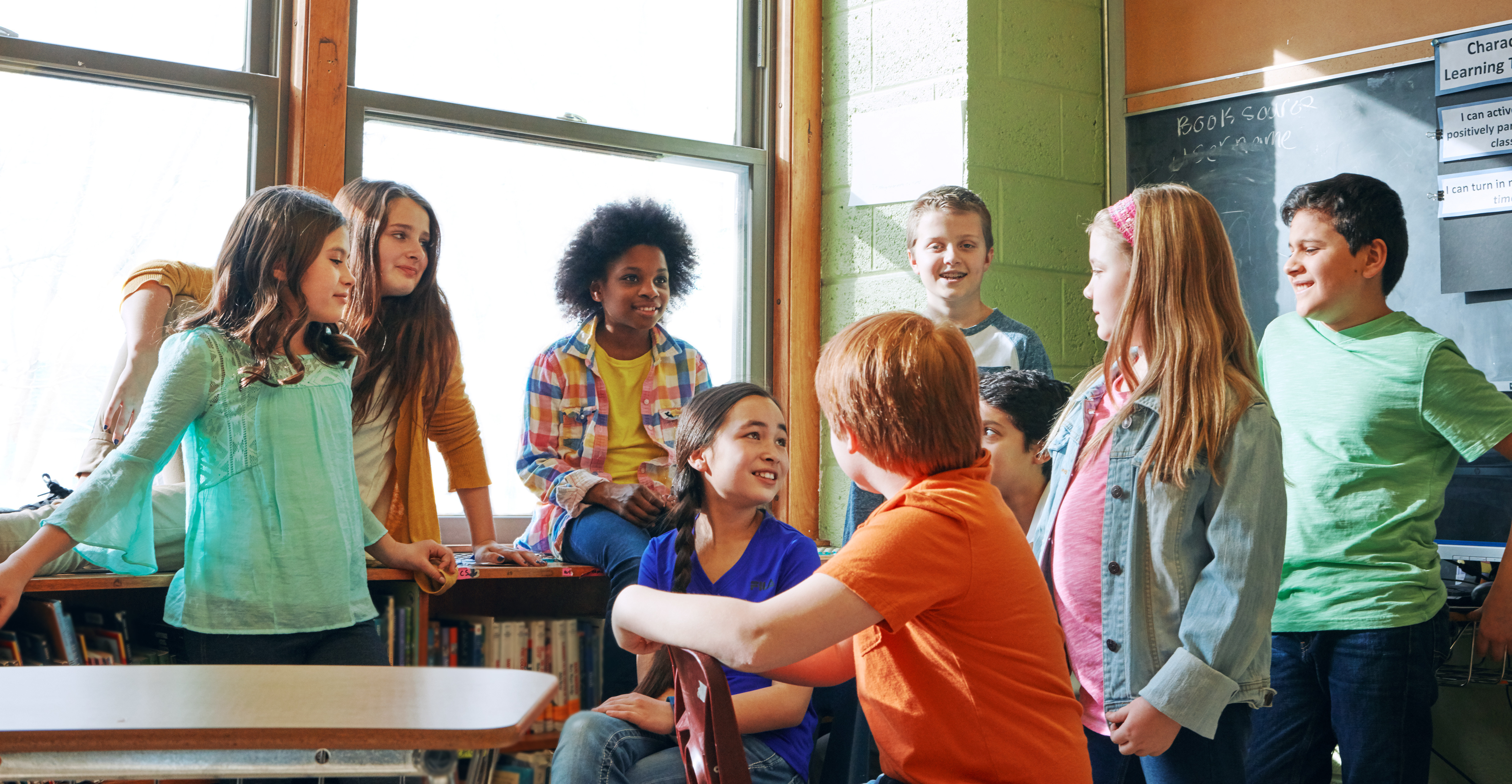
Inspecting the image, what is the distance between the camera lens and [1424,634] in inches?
78.1

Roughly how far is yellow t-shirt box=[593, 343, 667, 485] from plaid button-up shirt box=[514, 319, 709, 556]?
13 mm

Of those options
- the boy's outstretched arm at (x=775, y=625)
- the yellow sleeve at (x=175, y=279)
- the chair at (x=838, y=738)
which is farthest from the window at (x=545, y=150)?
the boy's outstretched arm at (x=775, y=625)

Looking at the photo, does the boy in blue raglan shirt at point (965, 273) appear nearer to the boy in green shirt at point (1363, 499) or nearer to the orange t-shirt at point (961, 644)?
the boy in green shirt at point (1363, 499)

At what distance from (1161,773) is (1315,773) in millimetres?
742

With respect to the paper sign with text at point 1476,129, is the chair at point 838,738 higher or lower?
lower

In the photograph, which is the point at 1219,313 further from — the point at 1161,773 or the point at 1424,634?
the point at 1424,634

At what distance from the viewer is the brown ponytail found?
201cm

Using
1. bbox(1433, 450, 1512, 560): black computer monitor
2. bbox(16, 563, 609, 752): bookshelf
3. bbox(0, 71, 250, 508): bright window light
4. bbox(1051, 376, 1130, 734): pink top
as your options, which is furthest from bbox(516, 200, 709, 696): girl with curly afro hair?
bbox(1433, 450, 1512, 560): black computer monitor

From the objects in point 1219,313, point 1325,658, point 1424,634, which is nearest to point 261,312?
point 1219,313

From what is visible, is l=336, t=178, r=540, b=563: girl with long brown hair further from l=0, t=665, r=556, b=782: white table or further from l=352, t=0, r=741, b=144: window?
l=0, t=665, r=556, b=782: white table

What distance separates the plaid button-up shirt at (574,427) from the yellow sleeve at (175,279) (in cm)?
71

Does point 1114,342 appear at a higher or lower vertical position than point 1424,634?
higher

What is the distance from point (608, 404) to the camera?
8.89ft

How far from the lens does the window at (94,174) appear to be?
2.47m
